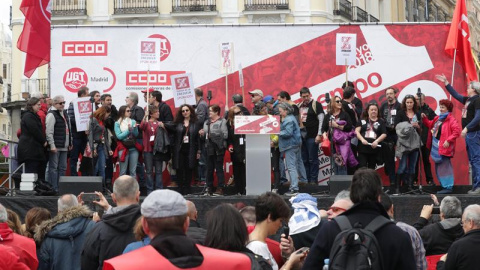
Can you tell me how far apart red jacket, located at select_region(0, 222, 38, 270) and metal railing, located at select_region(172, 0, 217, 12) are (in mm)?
40663

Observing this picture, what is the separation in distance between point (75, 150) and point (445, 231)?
348 inches

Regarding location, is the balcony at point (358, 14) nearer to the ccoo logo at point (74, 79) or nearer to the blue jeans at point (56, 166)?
the ccoo logo at point (74, 79)

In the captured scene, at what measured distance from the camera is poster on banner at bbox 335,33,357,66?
17.8m

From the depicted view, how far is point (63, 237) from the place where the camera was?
342 inches

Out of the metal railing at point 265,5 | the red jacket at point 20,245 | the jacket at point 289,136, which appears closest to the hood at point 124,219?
the red jacket at point 20,245

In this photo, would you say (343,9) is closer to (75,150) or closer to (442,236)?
(75,150)

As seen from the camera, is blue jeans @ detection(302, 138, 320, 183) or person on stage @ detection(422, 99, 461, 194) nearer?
person on stage @ detection(422, 99, 461, 194)

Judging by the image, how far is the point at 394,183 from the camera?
54.2 ft

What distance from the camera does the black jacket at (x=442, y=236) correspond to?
9227 mm

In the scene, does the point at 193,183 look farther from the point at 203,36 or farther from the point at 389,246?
the point at 389,246

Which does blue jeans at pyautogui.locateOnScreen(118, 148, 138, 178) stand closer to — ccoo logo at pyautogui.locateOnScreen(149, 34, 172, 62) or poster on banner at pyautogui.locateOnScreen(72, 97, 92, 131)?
poster on banner at pyautogui.locateOnScreen(72, 97, 92, 131)

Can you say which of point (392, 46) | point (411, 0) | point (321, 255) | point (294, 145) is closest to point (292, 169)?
point (294, 145)

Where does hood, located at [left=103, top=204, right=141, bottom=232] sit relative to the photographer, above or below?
above

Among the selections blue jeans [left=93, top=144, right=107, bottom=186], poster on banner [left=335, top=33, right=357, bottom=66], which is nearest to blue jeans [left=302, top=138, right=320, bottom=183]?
poster on banner [left=335, top=33, right=357, bottom=66]
